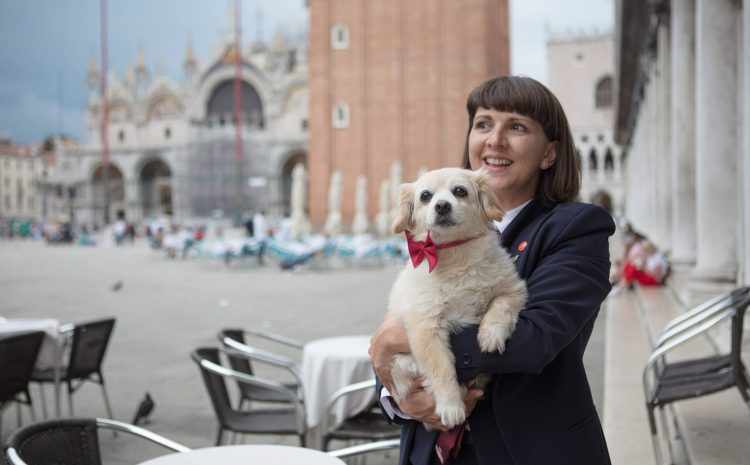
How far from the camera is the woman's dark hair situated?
1796mm

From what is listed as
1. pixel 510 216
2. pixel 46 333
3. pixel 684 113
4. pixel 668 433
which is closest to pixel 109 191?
pixel 684 113

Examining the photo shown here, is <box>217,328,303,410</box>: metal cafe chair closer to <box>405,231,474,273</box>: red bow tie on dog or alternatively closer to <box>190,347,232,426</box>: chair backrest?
<box>190,347,232,426</box>: chair backrest

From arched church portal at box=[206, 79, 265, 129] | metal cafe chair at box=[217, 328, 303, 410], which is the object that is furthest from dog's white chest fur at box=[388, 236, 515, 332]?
arched church portal at box=[206, 79, 265, 129]

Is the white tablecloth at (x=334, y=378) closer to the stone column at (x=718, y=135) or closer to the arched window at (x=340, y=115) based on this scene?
the stone column at (x=718, y=135)

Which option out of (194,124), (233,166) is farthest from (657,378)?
(194,124)

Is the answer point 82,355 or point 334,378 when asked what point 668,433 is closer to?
point 334,378

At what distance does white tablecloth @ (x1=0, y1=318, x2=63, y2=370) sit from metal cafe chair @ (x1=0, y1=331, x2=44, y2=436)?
60cm

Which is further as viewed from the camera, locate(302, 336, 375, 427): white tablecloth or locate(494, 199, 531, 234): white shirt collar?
locate(302, 336, 375, 427): white tablecloth

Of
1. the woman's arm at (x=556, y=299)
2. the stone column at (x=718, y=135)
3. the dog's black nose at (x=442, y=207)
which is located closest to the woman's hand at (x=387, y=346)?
the woman's arm at (x=556, y=299)

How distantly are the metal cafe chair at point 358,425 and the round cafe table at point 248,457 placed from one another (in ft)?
4.65

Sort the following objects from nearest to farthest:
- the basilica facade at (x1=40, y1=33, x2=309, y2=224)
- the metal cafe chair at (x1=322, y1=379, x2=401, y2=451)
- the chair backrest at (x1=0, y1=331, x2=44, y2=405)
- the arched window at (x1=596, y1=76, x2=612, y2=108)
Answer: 1. the metal cafe chair at (x1=322, y1=379, x2=401, y2=451)
2. the chair backrest at (x1=0, y1=331, x2=44, y2=405)
3. the basilica facade at (x1=40, y1=33, x2=309, y2=224)
4. the arched window at (x1=596, y1=76, x2=612, y2=108)

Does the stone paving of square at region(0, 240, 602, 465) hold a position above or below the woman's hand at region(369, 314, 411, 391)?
below

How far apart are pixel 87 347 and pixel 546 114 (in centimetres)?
412

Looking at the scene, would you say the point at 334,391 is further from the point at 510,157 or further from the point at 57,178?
the point at 57,178
